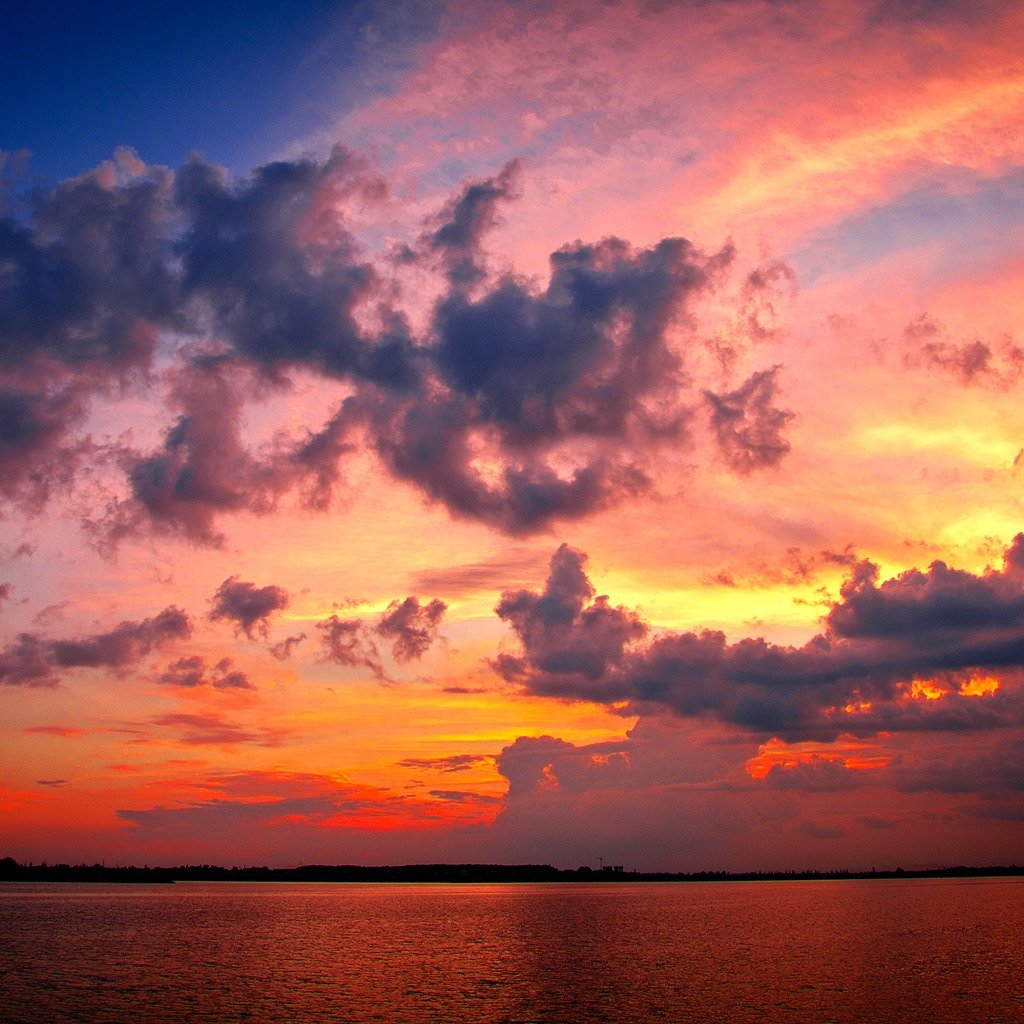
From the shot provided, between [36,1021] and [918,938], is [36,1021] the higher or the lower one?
the higher one

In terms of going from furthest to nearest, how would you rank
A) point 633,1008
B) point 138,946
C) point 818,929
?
point 818,929
point 138,946
point 633,1008

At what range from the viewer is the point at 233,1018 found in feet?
213

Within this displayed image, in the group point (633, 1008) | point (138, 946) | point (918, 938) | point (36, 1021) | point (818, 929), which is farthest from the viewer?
point (818, 929)

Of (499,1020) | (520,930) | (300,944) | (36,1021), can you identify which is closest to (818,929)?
(520,930)

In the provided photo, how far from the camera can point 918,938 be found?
13138 cm

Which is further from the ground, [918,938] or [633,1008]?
[633,1008]

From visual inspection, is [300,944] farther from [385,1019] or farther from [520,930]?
[385,1019]

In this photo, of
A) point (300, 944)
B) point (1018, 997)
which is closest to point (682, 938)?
point (300, 944)

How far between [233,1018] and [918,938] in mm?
101325

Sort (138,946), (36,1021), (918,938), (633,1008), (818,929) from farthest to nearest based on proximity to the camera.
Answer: (818,929) → (918,938) → (138,946) → (633,1008) → (36,1021)

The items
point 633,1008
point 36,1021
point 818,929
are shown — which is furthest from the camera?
point 818,929

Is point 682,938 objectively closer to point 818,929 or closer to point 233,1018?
point 818,929

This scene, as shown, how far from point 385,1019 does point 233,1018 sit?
10.1 metres

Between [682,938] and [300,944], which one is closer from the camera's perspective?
[300,944]
